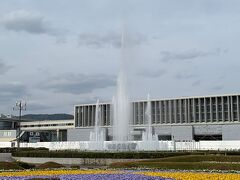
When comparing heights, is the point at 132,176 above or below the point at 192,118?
below

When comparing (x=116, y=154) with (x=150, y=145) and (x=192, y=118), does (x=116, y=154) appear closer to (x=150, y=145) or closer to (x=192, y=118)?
(x=150, y=145)

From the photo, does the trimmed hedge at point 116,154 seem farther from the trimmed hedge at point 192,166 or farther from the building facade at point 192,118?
the building facade at point 192,118

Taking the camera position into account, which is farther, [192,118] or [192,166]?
[192,118]

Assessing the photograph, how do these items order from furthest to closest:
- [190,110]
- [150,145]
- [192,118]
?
[192,118] → [190,110] → [150,145]

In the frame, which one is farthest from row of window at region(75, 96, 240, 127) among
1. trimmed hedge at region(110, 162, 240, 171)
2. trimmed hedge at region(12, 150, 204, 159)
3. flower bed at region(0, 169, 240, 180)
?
flower bed at region(0, 169, 240, 180)

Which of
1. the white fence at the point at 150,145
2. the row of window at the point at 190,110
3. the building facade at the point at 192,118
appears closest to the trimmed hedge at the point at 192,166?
the white fence at the point at 150,145

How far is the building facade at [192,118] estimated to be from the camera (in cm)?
9438

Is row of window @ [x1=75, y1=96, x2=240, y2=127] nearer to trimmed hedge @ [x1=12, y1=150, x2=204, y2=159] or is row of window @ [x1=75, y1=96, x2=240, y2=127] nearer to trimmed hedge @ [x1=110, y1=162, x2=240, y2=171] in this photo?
trimmed hedge @ [x1=12, y1=150, x2=204, y2=159]

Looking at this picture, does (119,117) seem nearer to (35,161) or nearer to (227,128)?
(35,161)

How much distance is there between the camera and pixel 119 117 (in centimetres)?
5069

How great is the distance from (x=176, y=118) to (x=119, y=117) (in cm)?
5398

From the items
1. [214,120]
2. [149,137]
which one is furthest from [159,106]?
[149,137]

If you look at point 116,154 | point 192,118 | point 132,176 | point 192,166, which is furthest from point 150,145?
point 192,118

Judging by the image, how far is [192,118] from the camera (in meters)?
101
